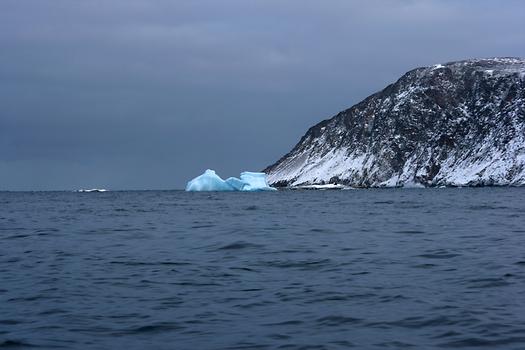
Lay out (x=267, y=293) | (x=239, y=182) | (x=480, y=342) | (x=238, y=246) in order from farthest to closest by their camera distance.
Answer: (x=239, y=182) → (x=238, y=246) → (x=267, y=293) → (x=480, y=342)

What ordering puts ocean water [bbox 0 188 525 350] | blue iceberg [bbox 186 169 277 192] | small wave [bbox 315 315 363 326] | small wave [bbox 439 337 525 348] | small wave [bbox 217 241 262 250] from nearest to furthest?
small wave [bbox 439 337 525 348] → ocean water [bbox 0 188 525 350] → small wave [bbox 315 315 363 326] → small wave [bbox 217 241 262 250] → blue iceberg [bbox 186 169 277 192]

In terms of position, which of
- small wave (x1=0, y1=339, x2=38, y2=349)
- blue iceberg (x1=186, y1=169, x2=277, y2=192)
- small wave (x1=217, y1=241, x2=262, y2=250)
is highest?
blue iceberg (x1=186, y1=169, x2=277, y2=192)

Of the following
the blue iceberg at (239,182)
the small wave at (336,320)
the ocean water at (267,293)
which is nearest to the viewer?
the ocean water at (267,293)

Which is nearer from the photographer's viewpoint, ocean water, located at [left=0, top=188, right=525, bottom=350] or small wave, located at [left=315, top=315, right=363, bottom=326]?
ocean water, located at [left=0, top=188, right=525, bottom=350]

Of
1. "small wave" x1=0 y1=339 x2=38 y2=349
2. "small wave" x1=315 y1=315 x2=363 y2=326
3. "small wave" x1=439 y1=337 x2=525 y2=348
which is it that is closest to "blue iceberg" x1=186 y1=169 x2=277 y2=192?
"small wave" x1=315 y1=315 x2=363 y2=326

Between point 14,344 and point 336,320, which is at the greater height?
point 14,344

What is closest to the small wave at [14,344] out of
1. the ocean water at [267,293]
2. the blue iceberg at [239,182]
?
the ocean water at [267,293]

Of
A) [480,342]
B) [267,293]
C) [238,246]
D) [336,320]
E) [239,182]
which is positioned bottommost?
[480,342]

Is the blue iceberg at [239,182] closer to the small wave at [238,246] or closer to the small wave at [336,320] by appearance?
the small wave at [238,246]

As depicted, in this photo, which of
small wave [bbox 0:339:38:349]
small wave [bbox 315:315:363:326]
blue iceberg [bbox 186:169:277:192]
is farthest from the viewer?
blue iceberg [bbox 186:169:277:192]

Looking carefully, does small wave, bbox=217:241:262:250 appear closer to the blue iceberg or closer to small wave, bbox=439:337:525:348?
small wave, bbox=439:337:525:348

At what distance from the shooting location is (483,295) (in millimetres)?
15234

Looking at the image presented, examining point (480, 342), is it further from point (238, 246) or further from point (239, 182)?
point (239, 182)

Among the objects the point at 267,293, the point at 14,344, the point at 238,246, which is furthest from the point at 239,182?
the point at 14,344
